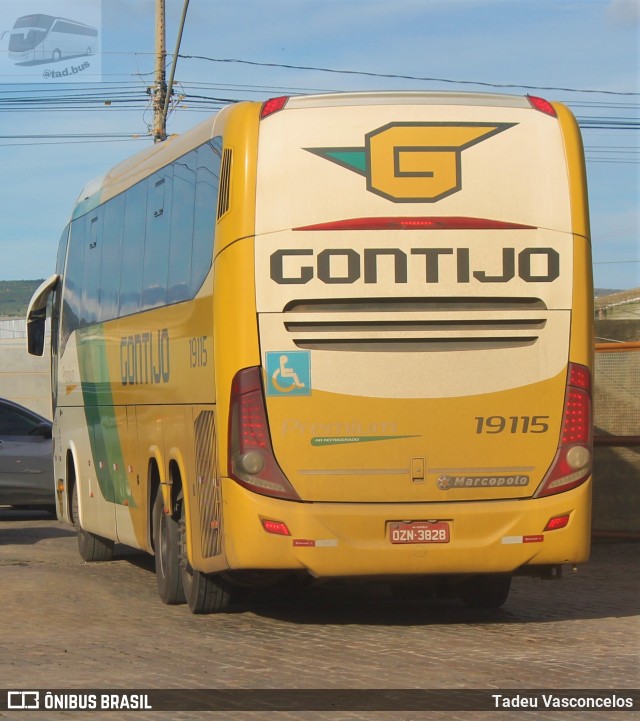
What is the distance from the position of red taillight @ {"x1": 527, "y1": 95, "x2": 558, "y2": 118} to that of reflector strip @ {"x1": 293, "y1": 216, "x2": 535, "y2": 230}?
962 millimetres

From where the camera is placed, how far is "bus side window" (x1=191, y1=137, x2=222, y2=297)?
35.5ft

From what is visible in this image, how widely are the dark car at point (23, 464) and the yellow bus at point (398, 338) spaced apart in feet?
36.9

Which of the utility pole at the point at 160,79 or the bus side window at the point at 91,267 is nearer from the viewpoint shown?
the bus side window at the point at 91,267

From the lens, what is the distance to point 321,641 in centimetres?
1016

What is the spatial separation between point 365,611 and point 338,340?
280cm

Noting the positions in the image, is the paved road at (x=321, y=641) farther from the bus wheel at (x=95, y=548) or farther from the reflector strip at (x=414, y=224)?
the reflector strip at (x=414, y=224)

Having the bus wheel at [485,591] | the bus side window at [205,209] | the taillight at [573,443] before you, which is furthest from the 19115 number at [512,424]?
the bus side window at [205,209]

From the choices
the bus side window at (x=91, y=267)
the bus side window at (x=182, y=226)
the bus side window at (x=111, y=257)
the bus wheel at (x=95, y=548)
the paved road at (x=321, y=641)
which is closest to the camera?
the paved road at (x=321, y=641)

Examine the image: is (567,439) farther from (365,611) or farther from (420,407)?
(365,611)

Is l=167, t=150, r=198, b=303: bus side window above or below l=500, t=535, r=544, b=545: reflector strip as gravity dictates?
above

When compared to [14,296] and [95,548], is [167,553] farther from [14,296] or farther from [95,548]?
Answer: [14,296]

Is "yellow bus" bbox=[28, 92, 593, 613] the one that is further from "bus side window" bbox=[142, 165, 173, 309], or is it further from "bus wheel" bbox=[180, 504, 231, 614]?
"bus side window" bbox=[142, 165, 173, 309]

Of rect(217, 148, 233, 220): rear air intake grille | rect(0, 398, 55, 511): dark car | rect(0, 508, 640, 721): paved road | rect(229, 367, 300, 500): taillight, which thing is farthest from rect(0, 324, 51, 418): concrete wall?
rect(229, 367, 300, 500): taillight

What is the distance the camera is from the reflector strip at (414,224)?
10250 millimetres
